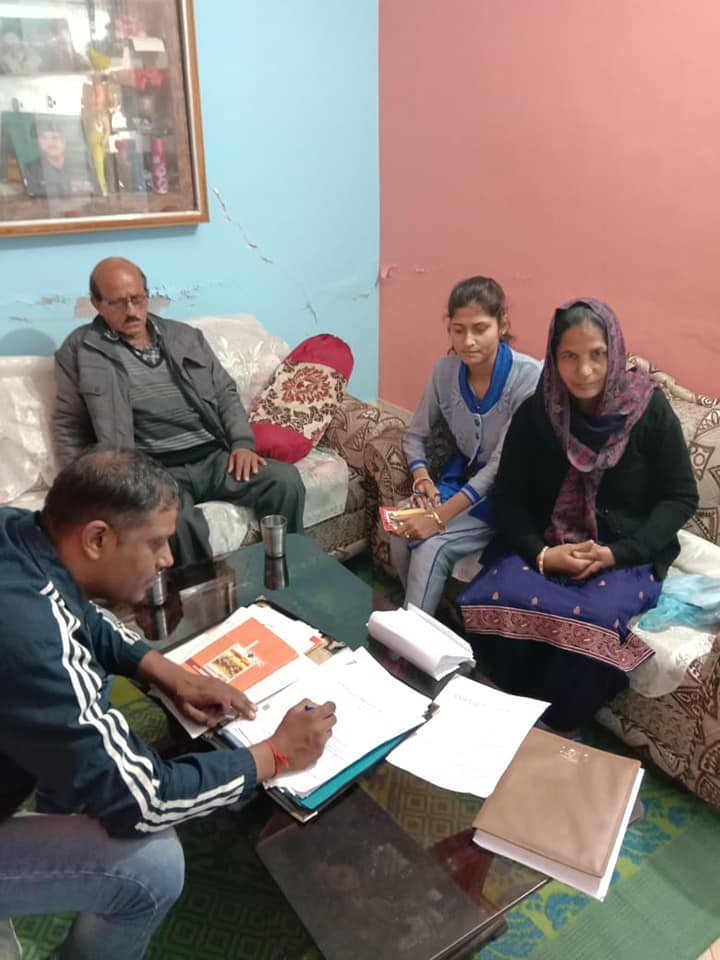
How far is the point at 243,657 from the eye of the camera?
1.36 meters

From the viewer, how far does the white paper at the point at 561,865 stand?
0.96 metres

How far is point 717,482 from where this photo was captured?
187cm

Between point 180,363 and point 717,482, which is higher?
point 180,363

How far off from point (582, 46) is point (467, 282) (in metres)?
1.02

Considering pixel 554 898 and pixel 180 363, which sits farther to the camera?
pixel 180 363

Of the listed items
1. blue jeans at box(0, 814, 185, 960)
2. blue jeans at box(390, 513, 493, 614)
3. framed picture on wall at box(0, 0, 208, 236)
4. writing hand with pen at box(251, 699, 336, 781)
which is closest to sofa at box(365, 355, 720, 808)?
blue jeans at box(390, 513, 493, 614)

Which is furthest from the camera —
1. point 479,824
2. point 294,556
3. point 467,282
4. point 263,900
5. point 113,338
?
point 113,338

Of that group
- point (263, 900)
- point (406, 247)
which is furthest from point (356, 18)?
point (263, 900)

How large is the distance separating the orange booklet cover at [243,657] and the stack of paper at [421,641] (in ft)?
0.64

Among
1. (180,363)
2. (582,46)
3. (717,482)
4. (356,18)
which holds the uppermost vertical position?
(356,18)

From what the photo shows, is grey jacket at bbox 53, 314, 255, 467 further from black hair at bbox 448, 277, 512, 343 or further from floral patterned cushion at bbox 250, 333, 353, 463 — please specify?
black hair at bbox 448, 277, 512, 343

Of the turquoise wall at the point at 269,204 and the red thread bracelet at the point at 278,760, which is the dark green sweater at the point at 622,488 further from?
the turquoise wall at the point at 269,204

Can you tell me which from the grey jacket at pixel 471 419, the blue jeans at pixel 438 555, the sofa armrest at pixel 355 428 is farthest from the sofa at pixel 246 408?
the blue jeans at pixel 438 555

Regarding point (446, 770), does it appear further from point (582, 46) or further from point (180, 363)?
point (582, 46)
